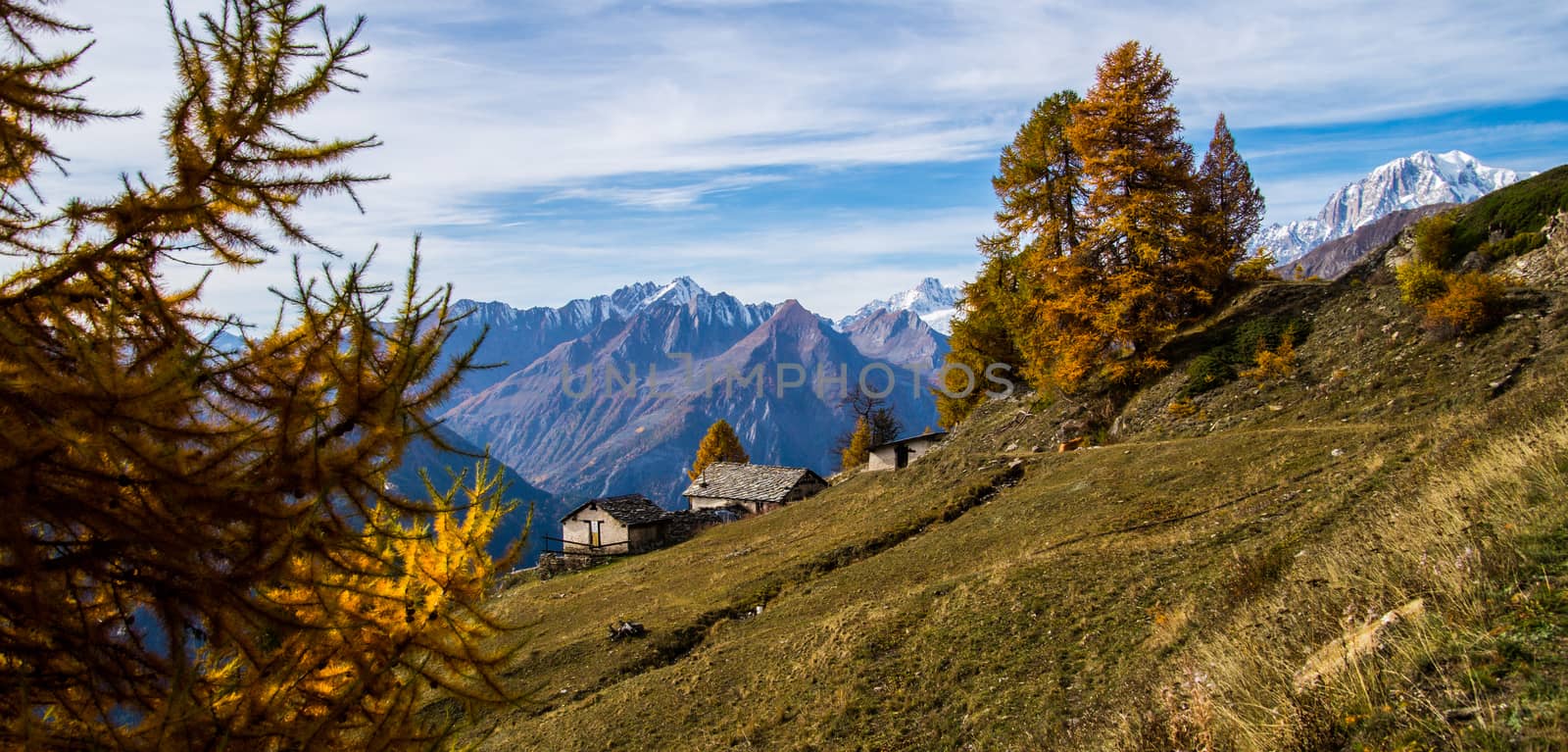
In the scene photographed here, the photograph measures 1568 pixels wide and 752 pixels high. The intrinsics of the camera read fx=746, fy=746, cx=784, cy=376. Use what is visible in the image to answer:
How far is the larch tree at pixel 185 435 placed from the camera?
10.3 ft

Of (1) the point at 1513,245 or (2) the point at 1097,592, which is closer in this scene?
(2) the point at 1097,592

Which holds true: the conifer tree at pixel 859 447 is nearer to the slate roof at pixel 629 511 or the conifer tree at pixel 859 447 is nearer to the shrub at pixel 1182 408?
the slate roof at pixel 629 511

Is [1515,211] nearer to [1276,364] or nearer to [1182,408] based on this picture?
[1276,364]

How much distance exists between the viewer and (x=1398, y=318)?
74.9 feet

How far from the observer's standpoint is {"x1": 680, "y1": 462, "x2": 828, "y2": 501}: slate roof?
2196 inches

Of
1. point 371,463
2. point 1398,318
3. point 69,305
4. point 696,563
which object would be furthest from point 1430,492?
point 696,563

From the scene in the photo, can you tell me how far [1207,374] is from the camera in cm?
2633

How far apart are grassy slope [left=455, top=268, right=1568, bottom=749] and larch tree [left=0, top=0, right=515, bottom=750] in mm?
2202

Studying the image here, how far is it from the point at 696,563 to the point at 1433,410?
22856 millimetres

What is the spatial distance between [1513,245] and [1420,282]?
16.3ft

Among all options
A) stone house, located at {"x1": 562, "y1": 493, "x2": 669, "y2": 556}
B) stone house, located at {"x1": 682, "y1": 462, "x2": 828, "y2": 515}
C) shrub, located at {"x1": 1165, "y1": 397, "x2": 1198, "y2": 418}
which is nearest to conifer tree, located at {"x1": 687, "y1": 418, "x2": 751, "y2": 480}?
stone house, located at {"x1": 682, "y1": 462, "x2": 828, "y2": 515}

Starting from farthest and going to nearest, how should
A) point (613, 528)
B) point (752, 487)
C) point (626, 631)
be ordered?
point (752, 487) < point (613, 528) < point (626, 631)

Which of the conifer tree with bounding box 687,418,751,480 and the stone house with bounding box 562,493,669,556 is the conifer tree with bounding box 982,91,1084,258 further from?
the conifer tree with bounding box 687,418,751,480

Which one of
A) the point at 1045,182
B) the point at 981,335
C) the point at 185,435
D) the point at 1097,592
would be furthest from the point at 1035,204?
the point at 185,435
